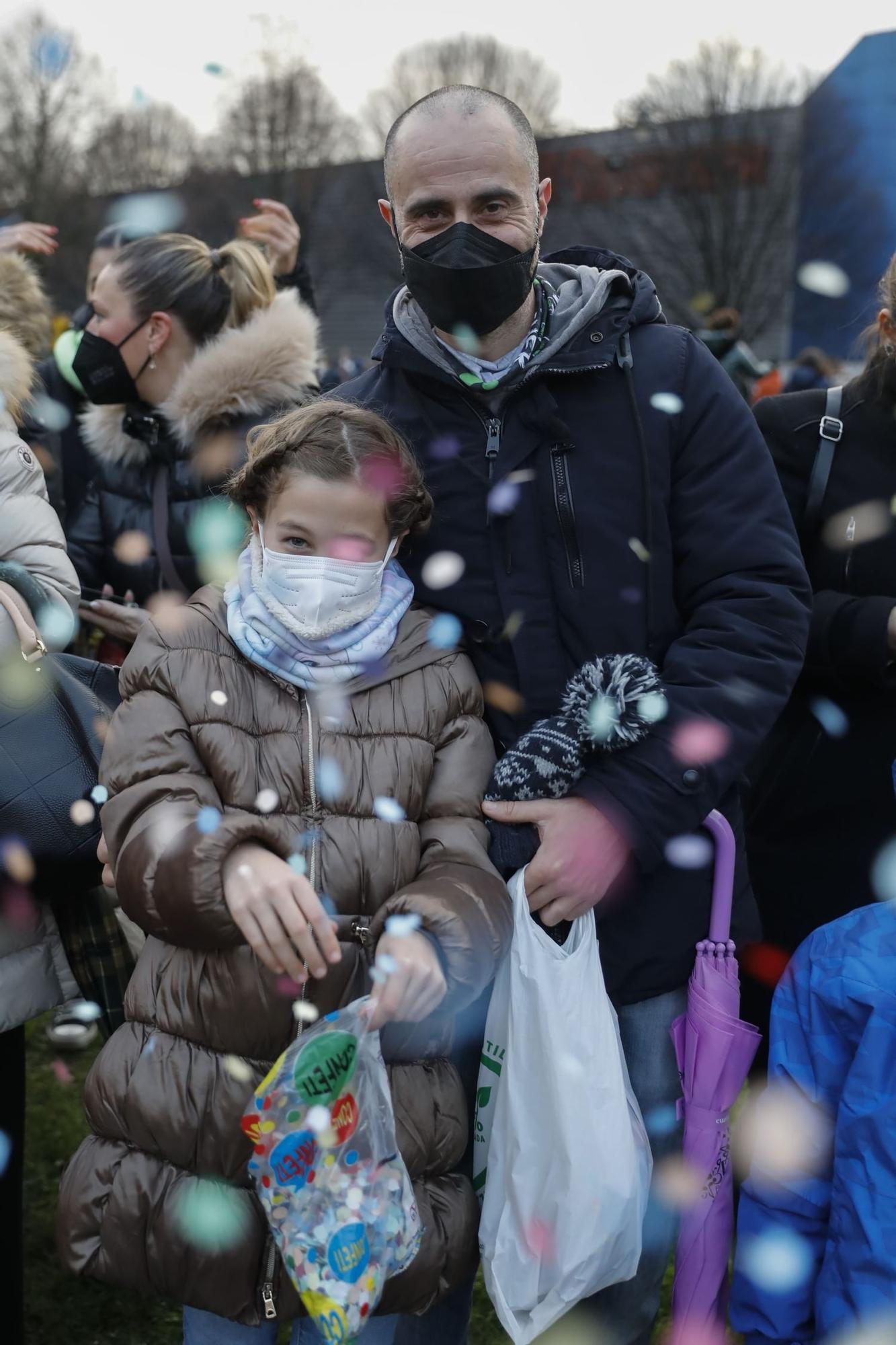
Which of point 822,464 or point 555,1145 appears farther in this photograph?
point 822,464

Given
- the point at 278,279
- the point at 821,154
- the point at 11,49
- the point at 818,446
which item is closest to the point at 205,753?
the point at 818,446

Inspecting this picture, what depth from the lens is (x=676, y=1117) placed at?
222 centimetres

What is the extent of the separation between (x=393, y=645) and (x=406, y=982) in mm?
608

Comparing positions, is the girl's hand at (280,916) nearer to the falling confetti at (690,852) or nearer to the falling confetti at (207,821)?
the falling confetti at (207,821)

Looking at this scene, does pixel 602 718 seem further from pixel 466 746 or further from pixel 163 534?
pixel 163 534

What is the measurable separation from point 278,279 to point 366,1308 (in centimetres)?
397

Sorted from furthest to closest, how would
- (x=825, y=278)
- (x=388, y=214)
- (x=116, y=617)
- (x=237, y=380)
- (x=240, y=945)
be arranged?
1. (x=825, y=278)
2. (x=237, y=380)
3. (x=116, y=617)
4. (x=388, y=214)
5. (x=240, y=945)

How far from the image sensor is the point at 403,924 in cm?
174

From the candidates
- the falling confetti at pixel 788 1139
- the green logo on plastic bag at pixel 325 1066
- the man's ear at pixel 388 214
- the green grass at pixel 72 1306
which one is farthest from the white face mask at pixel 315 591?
the green grass at pixel 72 1306

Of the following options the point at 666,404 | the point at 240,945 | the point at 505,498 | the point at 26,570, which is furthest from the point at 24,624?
the point at 666,404

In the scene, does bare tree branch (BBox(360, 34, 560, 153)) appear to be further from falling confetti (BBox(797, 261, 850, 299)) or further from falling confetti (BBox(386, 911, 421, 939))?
falling confetti (BBox(386, 911, 421, 939))

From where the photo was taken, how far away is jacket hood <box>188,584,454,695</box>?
1.96m

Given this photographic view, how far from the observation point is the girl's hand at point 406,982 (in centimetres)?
169

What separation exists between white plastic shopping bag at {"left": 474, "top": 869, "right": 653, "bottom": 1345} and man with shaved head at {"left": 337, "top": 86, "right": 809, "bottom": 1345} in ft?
0.32
